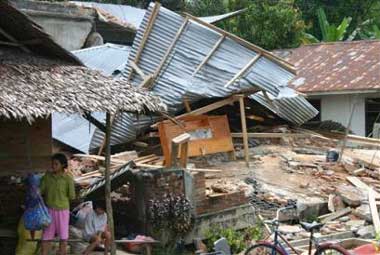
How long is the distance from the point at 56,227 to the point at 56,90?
6.43 ft

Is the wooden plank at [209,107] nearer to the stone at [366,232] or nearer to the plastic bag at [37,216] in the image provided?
the stone at [366,232]

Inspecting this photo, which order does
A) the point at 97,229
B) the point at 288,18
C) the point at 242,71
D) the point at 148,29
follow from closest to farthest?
the point at 97,229, the point at 242,71, the point at 148,29, the point at 288,18

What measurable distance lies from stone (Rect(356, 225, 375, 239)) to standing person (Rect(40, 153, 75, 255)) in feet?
19.1

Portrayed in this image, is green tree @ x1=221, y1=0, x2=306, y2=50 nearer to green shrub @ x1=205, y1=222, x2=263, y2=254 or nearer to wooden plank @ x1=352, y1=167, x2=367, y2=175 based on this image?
wooden plank @ x1=352, y1=167, x2=367, y2=175

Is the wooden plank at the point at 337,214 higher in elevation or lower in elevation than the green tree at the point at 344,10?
lower

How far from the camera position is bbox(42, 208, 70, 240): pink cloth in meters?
9.02

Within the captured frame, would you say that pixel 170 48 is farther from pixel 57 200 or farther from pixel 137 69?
pixel 57 200

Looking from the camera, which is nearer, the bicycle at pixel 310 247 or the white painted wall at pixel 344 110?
the bicycle at pixel 310 247

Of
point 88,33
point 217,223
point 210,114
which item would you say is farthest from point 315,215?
point 88,33

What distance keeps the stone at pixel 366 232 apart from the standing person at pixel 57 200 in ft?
19.1

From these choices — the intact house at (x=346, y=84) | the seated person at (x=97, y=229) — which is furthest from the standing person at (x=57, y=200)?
the intact house at (x=346, y=84)

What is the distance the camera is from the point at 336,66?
2438 cm

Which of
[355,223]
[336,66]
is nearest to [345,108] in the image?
[336,66]

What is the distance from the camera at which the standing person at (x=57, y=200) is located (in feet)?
Result: 29.6
